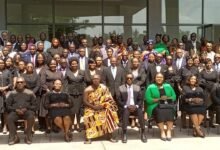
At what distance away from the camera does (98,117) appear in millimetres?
8984

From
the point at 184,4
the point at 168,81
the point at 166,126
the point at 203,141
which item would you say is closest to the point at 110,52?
the point at 168,81

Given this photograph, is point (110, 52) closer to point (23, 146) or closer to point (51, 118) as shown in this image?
point (51, 118)

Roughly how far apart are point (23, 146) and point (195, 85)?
3.93 meters

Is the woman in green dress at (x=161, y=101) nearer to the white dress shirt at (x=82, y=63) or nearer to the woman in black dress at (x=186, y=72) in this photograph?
the woman in black dress at (x=186, y=72)

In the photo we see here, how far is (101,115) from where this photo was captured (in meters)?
9.01

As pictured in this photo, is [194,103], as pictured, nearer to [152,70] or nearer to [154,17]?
[152,70]

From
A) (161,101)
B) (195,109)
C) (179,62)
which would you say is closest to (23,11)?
(179,62)

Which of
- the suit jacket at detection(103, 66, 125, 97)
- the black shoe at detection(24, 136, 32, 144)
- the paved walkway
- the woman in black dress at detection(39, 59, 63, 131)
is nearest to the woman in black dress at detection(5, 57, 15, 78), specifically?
the woman in black dress at detection(39, 59, 63, 131)

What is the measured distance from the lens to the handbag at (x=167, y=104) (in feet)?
30.0

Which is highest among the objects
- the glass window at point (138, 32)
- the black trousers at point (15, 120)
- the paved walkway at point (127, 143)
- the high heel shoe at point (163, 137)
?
the glass window at point (138, 32)

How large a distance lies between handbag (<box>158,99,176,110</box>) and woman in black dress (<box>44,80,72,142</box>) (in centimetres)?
192

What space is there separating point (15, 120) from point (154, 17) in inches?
341

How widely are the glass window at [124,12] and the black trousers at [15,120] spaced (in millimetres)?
7868

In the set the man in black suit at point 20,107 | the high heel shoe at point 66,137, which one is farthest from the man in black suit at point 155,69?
the man in black suit at point 20,107
